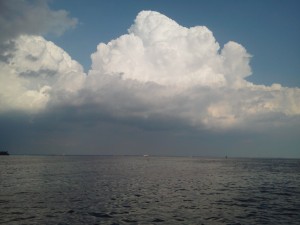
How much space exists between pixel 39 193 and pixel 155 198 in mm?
18875

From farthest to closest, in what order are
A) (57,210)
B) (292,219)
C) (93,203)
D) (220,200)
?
(220,200) → (93,203) → (57,210) → (292,219)

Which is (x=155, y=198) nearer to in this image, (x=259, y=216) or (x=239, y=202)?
(x=239, y=202)

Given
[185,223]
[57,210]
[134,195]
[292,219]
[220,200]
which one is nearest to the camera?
[185,223]

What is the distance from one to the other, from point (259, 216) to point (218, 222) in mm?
6158

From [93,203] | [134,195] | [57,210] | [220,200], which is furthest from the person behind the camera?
[134,195]

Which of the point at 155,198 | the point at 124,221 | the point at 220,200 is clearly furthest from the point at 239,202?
the point at 124,221

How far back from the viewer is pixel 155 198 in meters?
44.5

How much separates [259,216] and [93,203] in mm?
20715

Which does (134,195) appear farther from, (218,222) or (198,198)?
(218,222)

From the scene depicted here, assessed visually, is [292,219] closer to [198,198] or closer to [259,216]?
[259,216]

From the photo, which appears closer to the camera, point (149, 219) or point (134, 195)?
point (149, 219)

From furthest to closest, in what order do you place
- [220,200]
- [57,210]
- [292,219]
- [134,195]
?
[134,195] → [220,200] → [57,210] → [292,219]

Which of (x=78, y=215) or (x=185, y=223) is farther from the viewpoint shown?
(x=78, y=215)

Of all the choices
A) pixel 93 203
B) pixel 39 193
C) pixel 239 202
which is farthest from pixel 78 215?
pixel 239 202
